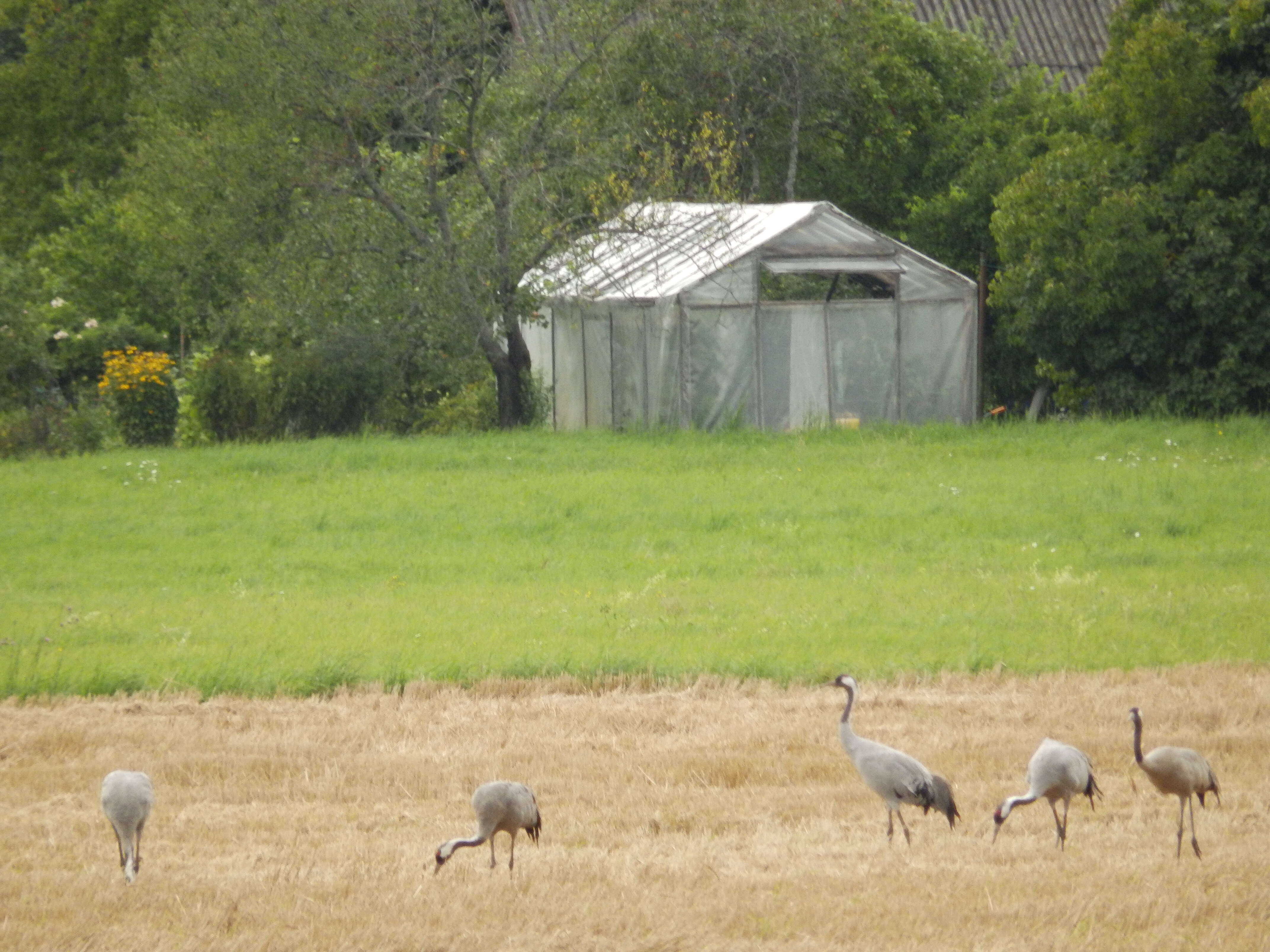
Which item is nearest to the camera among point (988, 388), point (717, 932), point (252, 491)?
point (717, 932)

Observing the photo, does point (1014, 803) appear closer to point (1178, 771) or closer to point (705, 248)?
point (1178, 771)

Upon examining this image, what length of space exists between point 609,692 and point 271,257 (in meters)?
16.1

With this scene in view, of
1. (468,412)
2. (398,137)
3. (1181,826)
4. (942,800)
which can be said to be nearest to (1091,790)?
(1181,826)

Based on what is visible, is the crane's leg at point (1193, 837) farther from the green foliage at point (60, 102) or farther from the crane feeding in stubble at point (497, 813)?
the green foliage at point (60, 102)

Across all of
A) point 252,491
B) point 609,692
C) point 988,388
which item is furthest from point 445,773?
point 988,388

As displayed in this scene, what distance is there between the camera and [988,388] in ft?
95.8

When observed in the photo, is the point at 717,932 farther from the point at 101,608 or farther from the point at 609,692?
the point at 101,608

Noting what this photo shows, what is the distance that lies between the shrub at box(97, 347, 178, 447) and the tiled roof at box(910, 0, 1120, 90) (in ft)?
80.1

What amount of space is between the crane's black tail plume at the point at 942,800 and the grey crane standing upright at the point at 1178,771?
0.82 meters

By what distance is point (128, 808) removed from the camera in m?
6.46

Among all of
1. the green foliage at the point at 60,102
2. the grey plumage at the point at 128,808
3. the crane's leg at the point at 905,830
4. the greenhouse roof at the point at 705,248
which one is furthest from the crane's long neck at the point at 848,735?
the green foliage at the point at 60,102

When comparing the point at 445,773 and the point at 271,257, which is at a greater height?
the point at 271,257

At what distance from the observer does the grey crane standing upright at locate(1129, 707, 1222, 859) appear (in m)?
6.63

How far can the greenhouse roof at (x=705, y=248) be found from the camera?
83.0 feet
